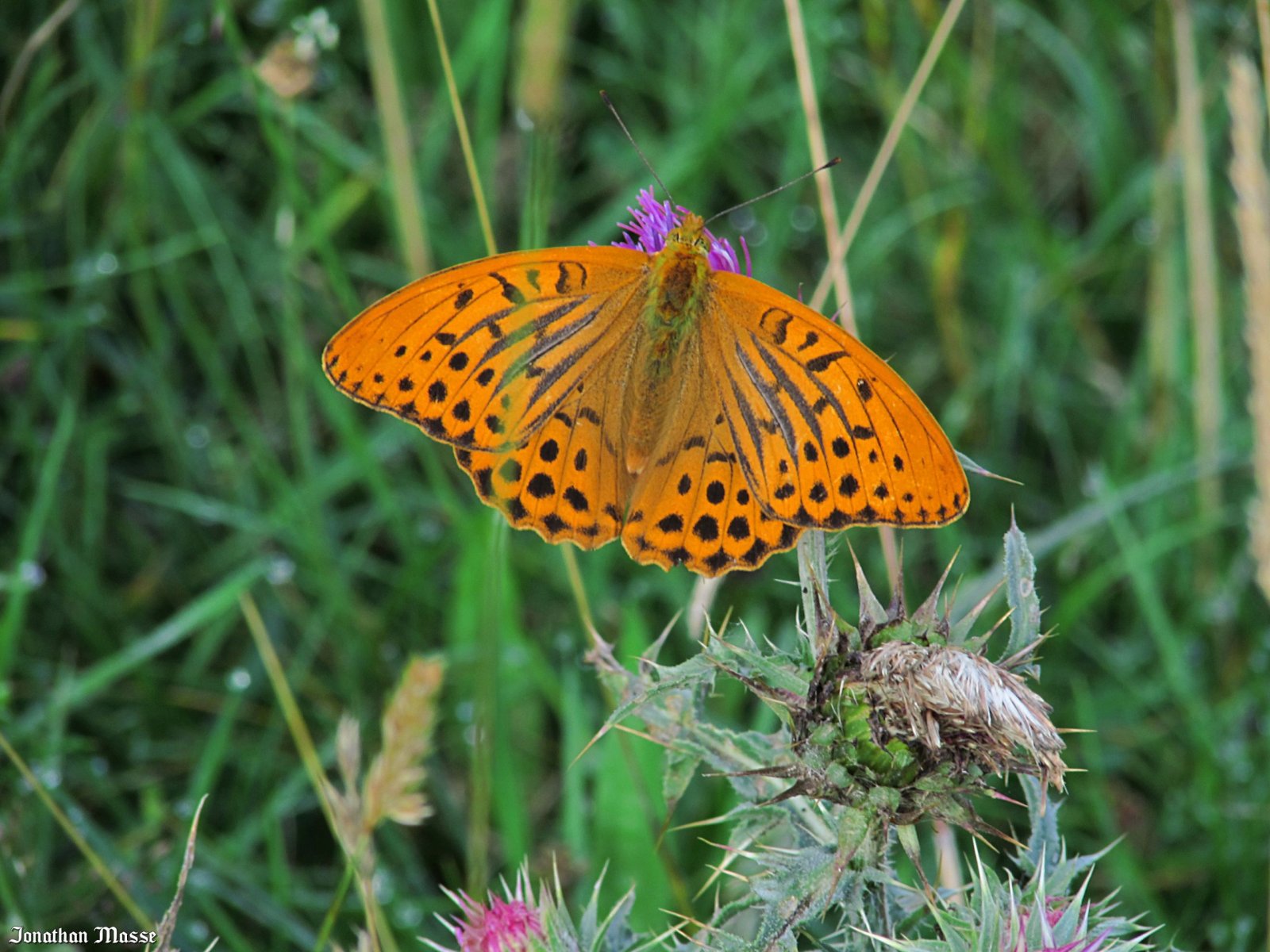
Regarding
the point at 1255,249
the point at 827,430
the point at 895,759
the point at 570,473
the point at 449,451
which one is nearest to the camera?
the point at 895,759

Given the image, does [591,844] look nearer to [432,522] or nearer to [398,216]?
[432,522]

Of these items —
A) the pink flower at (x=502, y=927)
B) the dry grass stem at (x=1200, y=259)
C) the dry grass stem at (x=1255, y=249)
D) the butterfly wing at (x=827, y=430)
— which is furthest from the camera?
the dry grass stem at (x=1200, y=259)

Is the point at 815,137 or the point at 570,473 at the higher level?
the point at 815,137

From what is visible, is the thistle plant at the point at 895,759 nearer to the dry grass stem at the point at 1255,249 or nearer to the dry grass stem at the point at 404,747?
the dry grass stem at the point at 404,747

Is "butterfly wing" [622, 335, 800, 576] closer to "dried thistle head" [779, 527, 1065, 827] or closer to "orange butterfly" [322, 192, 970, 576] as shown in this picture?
"orange butterfly" [322, 192, 970, 576]

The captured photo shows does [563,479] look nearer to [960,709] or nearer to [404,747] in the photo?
[404,747]

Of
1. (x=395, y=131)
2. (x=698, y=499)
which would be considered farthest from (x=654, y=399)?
(x=395, y=131)

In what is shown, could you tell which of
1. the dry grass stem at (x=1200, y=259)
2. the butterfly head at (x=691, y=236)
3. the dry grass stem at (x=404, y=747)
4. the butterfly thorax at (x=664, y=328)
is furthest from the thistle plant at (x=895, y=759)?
the dry grass stem at (x=1200, y=259)
